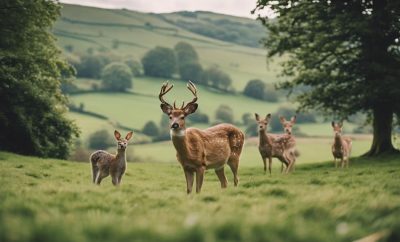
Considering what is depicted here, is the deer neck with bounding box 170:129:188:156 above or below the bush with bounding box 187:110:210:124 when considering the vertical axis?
above

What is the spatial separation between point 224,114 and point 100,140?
28.6 m

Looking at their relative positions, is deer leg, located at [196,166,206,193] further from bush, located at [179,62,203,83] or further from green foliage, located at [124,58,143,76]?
bush, located at [179,62,203,83]

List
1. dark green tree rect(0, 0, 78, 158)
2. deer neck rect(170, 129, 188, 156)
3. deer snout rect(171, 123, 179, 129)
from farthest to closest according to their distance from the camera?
dark green tree rect(0, 0, 78, 158) → deer neck rect(170, 129, 188, 156) → deer snout rect(171, 123, 179, 129)

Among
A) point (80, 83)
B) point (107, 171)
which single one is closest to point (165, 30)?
point (80, 83)

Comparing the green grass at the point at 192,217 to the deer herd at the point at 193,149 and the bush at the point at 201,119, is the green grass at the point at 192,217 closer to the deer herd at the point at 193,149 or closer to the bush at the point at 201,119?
the deer herd at the point at 193,149

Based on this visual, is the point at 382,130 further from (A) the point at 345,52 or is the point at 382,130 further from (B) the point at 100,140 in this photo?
(B) the point at 100,140

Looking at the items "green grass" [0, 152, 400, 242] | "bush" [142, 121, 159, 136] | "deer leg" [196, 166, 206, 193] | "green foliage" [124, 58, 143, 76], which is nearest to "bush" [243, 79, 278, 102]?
"green foliage" [124, 58, 143, 76]

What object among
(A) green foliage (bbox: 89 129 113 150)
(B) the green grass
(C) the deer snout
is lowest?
(A) green foliage (bbox: 89 129 113 150)

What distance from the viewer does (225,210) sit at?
6.73 metres

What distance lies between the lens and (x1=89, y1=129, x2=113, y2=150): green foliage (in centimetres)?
7644

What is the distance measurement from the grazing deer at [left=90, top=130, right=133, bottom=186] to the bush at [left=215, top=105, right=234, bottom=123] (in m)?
79.5

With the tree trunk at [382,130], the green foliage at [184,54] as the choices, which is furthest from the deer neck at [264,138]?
the green foliage at [184,54]

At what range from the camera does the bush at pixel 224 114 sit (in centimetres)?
9670

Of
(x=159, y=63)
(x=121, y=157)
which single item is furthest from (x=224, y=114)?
(x=121, y=157)
